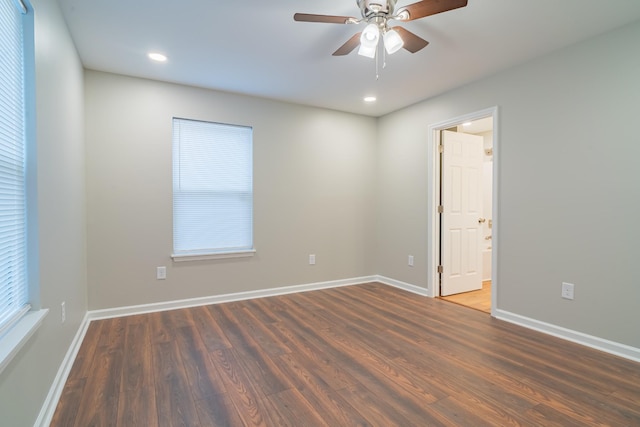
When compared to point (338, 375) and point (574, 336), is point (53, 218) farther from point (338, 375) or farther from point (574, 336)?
point (574, 336)

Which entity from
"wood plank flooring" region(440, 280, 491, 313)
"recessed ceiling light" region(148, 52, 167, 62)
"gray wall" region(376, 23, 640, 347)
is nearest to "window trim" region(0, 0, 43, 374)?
"recessed ceiling light" region(148, 52, 167, 62)

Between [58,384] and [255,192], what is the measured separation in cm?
255

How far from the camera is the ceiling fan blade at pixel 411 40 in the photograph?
6.72 feet

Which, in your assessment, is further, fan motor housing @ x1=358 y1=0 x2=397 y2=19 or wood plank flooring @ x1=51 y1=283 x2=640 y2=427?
fan motor housing @ x1=358 y1=0 x2=397 y2=19

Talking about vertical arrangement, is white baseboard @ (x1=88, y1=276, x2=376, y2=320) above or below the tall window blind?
below

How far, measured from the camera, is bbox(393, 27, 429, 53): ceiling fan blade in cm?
205

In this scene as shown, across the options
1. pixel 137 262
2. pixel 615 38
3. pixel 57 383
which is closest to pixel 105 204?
pixel 137 262

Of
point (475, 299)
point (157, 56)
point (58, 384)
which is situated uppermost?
point (157, 56)

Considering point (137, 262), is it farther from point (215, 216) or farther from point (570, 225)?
point (570, 225)

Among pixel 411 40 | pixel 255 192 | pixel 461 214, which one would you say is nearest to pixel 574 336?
pixel 461 214

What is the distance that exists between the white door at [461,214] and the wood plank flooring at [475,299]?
0.08 m

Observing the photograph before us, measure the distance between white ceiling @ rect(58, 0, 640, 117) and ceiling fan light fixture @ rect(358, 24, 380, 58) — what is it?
285 millimetres

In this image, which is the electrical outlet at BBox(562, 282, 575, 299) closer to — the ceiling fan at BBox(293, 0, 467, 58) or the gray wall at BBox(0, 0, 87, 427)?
the ceiling fan at BBox(293, 0, 467, 58)

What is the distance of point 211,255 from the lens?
371cm
